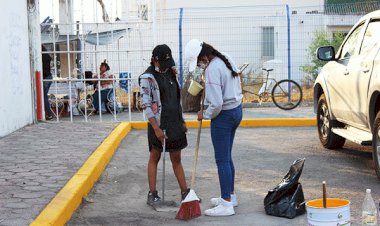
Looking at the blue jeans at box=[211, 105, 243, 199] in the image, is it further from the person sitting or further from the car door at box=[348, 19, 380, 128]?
the person sitting

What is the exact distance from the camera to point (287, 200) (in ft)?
19.7

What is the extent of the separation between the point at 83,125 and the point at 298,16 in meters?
7.99

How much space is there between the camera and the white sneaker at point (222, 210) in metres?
6.04

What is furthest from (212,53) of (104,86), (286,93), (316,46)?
(316,46)

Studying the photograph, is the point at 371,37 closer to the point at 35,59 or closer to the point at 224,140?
the point at 224,140

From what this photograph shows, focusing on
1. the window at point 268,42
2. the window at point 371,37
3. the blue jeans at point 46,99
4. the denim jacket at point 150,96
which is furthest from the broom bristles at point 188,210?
the window at point 268,42

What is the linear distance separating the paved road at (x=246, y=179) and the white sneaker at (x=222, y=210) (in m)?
0.07

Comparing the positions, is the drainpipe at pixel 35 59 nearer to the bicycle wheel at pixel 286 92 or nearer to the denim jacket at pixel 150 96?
the bicycle wheel at pixel 286 92

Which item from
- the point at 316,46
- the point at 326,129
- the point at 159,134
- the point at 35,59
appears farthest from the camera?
the point at 316,46

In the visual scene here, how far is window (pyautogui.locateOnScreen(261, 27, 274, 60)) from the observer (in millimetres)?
17125

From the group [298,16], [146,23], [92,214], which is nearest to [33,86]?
[146,23]

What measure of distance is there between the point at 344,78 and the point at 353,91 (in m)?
0.46

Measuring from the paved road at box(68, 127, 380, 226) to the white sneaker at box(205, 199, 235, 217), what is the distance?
67mm

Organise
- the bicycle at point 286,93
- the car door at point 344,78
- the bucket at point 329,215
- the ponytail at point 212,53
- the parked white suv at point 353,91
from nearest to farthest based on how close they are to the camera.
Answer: the bucket at point 329,215, the ponytail at point 212,53, the parked white suv at point 353,91, the car door at point 344,78, the bicycle at point 286,93
